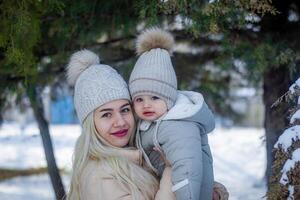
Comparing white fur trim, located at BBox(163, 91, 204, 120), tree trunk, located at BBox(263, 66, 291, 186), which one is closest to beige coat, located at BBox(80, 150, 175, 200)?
white fur trim, located at BBox(163, 91, 204, 120)

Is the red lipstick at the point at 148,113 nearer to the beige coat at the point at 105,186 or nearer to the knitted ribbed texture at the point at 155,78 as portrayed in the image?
the knitted ribbed texture at the point at 155,78

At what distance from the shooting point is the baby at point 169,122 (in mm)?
2371

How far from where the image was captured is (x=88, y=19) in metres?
4.10

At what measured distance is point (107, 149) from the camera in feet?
8.23

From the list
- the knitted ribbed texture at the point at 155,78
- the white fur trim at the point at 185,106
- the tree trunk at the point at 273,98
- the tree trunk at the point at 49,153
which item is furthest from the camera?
the tree trunk at the point at 49,153

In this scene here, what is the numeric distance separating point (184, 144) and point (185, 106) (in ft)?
0.82

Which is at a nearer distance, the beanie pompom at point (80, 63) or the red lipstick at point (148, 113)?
the red lipstick at point (148, 113)

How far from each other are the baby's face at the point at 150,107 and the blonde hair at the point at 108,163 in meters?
0.22

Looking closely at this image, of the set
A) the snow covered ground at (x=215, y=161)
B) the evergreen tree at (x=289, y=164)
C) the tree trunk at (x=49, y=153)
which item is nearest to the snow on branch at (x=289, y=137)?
the evergreen tree at (x=289, y=164)

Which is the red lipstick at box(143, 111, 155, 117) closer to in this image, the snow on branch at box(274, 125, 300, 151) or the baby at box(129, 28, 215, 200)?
the baby at box(129, 28, 215, 200)

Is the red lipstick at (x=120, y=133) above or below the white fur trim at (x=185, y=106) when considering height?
below

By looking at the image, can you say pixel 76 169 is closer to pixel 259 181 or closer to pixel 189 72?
pixel 189 72

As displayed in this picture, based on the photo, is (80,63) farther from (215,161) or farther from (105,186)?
(215,161)

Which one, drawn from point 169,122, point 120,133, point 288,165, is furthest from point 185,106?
point 288,165
